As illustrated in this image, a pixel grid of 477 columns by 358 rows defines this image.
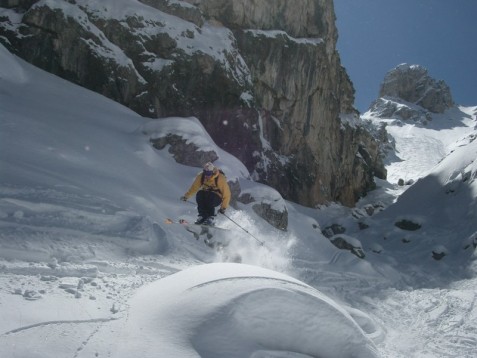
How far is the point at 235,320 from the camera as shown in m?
4.37

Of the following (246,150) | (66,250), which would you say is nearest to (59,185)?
(66,250)

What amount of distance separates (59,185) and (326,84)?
28.6 meters

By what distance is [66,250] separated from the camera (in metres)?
6.98

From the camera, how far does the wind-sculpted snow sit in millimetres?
4016

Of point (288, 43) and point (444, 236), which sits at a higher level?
point (288, 43)

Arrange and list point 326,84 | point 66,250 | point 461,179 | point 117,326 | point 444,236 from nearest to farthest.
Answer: point 117,326, point 66,250, point 444,236, point 461,179, point 326,84

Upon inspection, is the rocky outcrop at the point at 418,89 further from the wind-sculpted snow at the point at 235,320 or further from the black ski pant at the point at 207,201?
the wind-sculpted snow at the point at 235,320

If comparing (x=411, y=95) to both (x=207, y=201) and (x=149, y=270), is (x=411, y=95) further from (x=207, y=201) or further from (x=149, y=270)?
(x=149, y=270)

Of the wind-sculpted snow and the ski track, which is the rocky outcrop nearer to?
the ski track

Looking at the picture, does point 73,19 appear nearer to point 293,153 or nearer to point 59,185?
point 59,185

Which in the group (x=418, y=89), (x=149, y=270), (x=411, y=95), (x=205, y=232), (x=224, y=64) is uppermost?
(x=418, y=89)

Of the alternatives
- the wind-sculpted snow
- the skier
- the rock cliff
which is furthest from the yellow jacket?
the rock cliff

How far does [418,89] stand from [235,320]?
118959 millimetres

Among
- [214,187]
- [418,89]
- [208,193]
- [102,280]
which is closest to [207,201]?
[208,193]
